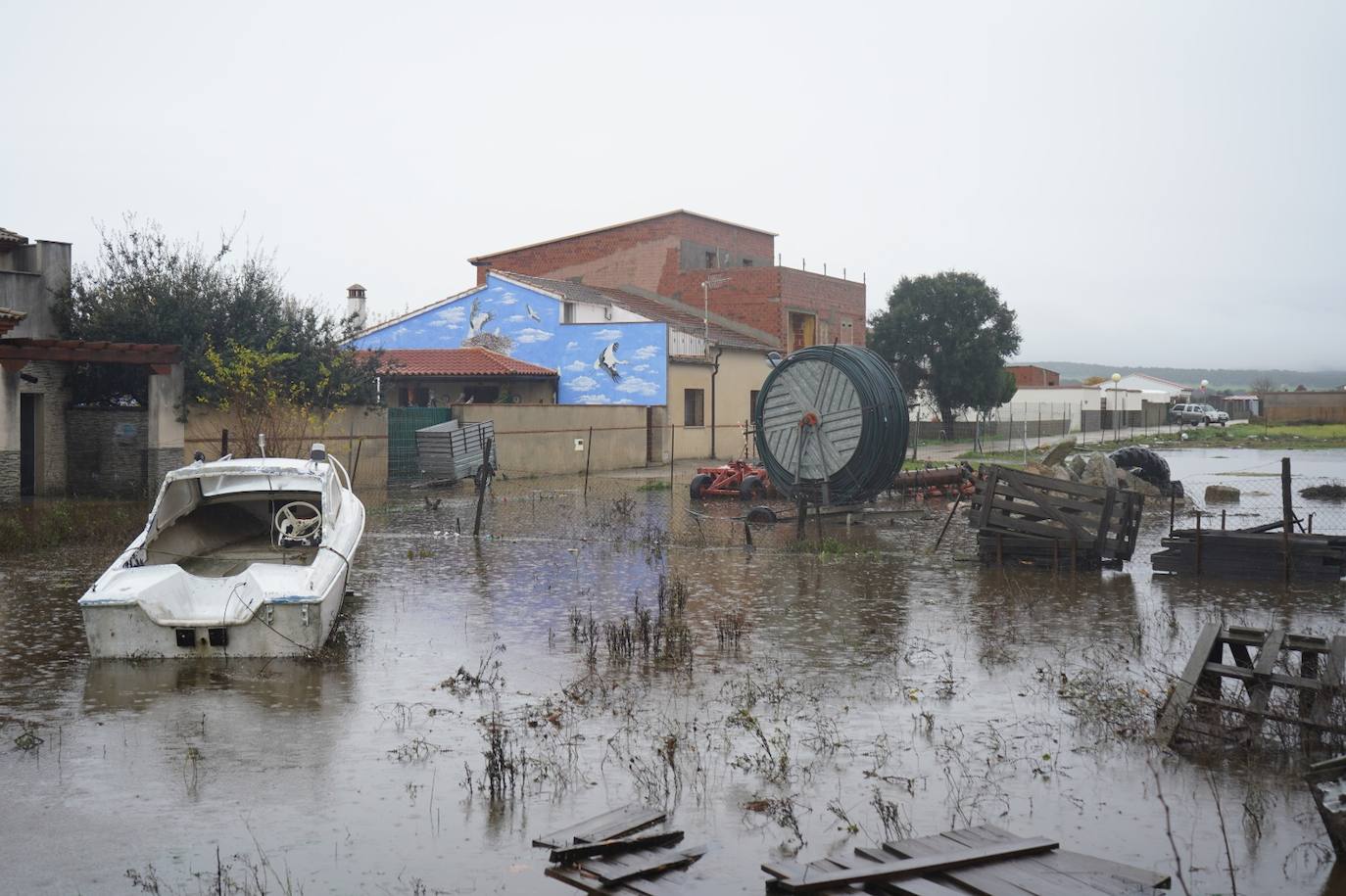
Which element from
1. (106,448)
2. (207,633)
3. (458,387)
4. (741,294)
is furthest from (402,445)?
(741,294)

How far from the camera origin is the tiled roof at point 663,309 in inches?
1711

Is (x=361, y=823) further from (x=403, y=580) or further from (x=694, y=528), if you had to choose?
(x=694, y=528)

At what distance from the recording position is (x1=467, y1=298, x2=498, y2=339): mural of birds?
4347 cm

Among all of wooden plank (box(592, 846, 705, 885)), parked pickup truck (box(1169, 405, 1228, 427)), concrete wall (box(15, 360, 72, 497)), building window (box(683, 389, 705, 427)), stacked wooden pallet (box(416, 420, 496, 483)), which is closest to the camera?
wooden plank (box(592, 846, 705, 885))

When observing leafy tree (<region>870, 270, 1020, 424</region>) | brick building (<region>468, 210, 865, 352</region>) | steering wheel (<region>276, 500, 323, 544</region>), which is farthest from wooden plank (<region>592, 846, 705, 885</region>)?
leafy tree (<region>870, 270, 1020, 424</region>)

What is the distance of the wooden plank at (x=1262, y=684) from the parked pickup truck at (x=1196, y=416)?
75.3 meters

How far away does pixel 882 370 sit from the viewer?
946 inches

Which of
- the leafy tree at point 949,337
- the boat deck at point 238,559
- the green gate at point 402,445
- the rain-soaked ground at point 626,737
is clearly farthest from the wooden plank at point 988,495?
the leafy tree at point 949,337

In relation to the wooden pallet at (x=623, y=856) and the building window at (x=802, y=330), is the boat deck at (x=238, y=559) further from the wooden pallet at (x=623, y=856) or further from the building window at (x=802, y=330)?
the building window at (x=802, y=330)

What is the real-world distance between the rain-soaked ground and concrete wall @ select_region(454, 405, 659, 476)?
17332mm

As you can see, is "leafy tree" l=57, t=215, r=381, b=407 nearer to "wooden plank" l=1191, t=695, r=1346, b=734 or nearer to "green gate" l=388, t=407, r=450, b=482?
"green gate" l=388, t=407, r=450, b=482

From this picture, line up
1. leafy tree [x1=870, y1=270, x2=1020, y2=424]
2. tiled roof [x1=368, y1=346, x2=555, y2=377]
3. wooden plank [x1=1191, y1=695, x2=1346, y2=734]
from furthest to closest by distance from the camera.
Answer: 1. leafy tree [x1=870, y1=270, x2=1020, y2=424]
2. tiled roof [x1=368, y1=346, x2=555, y2=377]
3. wooden plank [x1=1191, y1=695, x2=1346, y2=734]

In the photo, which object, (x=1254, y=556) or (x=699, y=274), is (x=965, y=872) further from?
(x=699, y=274)

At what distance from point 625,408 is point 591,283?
16477mm
